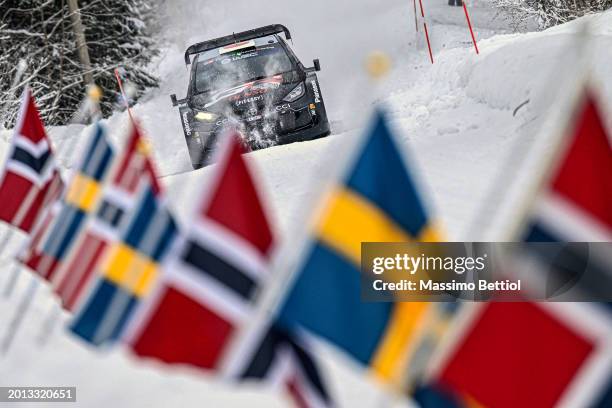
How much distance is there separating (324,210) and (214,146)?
26.7 ft

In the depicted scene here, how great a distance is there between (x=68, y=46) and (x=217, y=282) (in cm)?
2151

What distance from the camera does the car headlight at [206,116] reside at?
36.0ft

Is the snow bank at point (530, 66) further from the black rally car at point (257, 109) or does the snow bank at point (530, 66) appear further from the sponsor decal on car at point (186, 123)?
the sponsor decal on car at point (186, 123)

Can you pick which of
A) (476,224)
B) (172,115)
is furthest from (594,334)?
(172,115)

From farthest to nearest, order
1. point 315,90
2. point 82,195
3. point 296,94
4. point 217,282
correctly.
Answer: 1. point 315,90
2. point 296,94
3. point 82,195
4. point 217,282

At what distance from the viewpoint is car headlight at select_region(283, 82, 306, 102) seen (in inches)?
436

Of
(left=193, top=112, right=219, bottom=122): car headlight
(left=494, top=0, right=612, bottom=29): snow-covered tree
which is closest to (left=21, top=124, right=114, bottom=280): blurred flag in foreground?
(left=193, top=112, right=219, bottom=122): car headlight

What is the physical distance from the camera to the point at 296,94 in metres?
11.1

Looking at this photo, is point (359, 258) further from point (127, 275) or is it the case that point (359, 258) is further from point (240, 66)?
point (240, 66)

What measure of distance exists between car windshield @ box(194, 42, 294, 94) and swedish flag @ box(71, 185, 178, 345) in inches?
292

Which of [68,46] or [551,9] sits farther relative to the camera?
[68,46]

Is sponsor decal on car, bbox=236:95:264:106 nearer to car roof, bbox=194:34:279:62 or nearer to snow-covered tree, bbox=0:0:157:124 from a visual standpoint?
car roof, bbox=194:34:279:62

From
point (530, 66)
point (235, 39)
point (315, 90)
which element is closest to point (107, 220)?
point (530, 66)

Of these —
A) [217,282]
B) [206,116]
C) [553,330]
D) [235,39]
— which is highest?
[553,330]
